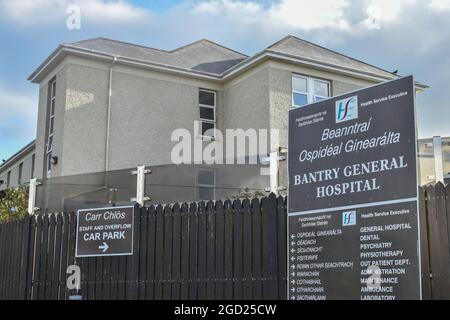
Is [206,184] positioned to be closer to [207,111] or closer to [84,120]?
[84,120]

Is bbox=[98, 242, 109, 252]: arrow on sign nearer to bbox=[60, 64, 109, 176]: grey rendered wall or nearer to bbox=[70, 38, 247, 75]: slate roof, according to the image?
bbox=[60, 64, 109, 176]: grey rendered wall

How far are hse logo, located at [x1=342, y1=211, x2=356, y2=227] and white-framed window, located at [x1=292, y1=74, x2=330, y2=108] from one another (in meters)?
13.8

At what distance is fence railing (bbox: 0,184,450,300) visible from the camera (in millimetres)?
6082

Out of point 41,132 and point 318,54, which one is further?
point 318,54

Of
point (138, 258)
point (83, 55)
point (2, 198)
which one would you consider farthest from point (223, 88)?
point (138, 258)

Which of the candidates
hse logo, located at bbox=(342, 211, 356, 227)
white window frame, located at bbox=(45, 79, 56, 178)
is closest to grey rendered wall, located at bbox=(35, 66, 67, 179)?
white window frame, located at bbox=(45, 79, 56, 178)

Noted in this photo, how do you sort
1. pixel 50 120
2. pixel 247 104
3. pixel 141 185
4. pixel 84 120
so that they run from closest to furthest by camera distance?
1. pixel 141 185
2. pixel 84 120
3. pixel 50 120
4. pixel 247 104

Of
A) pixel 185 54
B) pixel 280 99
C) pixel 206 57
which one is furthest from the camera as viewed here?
pixel 206 57

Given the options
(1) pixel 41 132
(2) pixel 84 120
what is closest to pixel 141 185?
(2) pixel 84 120

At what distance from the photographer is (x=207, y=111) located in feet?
69.3

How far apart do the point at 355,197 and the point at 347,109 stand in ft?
3.16

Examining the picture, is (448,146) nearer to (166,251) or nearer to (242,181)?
(166,251)

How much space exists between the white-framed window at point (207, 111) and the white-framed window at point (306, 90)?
320 cm

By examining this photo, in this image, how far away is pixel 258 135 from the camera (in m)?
19.2
